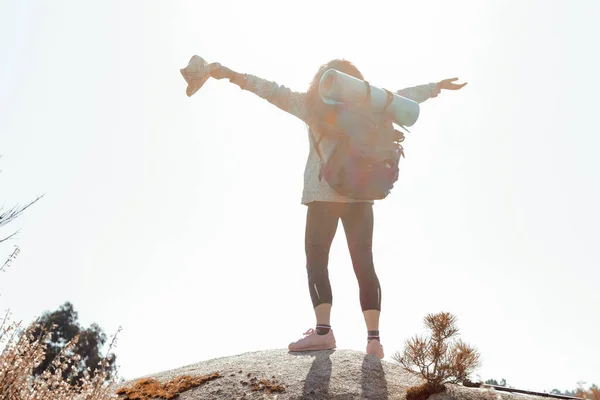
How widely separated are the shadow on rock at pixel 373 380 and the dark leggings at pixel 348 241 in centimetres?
74

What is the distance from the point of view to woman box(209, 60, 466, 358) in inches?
254

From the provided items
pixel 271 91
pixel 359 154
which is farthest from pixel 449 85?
pixel 271 91

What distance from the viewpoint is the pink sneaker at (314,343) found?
21.0 ft

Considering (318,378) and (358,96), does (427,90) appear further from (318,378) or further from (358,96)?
(318,378)

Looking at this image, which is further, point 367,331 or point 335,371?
point 367,331

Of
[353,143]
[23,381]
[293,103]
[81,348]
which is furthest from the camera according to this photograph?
[81,348]

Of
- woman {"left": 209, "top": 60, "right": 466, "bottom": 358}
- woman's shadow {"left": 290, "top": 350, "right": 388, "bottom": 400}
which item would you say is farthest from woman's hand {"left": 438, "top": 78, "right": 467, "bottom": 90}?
woman's shadow {"left": 290, "top": 350, "right": 388, "bottom": 400}

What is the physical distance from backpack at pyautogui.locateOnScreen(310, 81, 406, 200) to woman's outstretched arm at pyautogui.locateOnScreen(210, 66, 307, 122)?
59cm

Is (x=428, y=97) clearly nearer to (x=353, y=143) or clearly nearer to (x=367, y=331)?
(x=353, y=143)

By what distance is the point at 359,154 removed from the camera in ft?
20.6

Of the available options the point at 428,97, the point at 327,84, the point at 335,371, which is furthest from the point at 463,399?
the point at 428,97

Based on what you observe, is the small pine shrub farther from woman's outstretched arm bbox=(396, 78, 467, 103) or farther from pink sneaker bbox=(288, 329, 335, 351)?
woman's outstretched arm bbox=(396, 78, 467, 103)

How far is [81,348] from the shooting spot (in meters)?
28.6

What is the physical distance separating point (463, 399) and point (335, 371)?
1155 millimetres
